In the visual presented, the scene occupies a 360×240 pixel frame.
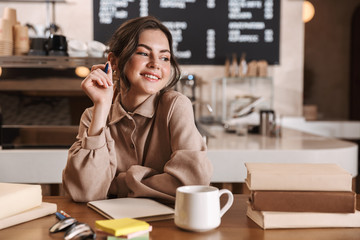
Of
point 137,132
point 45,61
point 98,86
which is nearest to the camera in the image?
point 98,86

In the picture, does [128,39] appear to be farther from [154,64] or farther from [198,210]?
[198,210]

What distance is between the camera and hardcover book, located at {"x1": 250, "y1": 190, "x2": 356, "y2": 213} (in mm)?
686

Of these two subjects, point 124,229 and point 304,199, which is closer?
point 124,229

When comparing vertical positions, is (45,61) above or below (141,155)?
above

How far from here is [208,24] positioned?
3.25 meters

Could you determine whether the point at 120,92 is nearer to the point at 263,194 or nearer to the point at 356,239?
the point at 263,194

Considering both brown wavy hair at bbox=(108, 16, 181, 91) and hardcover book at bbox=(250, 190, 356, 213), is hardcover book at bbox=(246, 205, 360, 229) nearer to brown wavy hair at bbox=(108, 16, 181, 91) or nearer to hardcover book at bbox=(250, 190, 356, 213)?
hardcover book at bbox=(250, 190, 356, 213)

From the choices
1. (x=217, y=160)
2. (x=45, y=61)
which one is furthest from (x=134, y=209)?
(x=45, y=61)

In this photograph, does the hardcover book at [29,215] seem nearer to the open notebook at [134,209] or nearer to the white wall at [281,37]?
the open notebook at [134,209]

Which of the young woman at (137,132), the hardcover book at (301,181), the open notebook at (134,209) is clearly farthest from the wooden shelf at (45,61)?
the hardcover book at (301,181)

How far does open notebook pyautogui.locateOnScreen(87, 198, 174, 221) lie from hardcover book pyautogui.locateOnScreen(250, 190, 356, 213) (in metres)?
0.19

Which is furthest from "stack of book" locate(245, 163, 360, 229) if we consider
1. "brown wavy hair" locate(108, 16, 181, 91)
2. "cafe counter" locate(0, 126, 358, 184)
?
"cafe counter" locate(0, 126, 358, 184)

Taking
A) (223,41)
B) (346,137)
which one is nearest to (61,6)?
(223,41)

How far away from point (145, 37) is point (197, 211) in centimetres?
60
